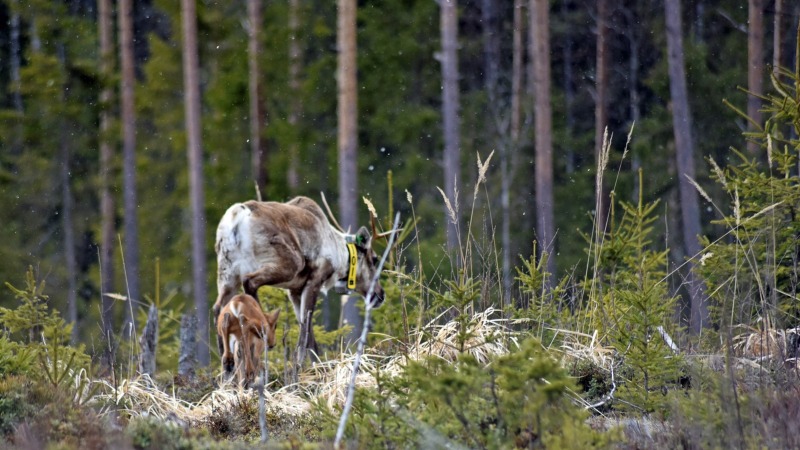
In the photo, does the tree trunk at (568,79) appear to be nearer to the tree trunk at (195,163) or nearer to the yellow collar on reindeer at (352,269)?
the tree trunk at (195,163)

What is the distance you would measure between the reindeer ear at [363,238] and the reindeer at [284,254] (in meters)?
0.23

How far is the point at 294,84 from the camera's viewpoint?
28.5m

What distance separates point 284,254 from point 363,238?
159 cm

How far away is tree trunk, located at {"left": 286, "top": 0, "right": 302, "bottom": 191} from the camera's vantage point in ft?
87.5

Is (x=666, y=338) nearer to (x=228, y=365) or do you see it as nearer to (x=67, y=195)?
(x=228, y=365)

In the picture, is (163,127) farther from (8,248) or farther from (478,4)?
(478,4)

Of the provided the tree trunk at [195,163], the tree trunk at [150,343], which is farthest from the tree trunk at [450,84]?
the tree trunk at [150,343]

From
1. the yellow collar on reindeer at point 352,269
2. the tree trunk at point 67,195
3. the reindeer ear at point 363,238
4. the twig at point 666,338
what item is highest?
the twig at point 666,338

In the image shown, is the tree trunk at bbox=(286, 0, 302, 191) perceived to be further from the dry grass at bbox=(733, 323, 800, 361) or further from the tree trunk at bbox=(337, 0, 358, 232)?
the dry grass at bbox=(733, 323, 800, 361)

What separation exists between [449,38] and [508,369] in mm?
16934

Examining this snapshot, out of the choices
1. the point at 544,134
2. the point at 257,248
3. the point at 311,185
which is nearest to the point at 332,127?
the point at 311,185

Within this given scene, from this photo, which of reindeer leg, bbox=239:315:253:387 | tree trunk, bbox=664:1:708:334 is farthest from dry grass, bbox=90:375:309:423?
tree trunk, bbox=664:1:708:334

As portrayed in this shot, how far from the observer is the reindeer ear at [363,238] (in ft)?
34.6

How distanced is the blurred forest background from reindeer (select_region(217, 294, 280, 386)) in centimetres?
1216
